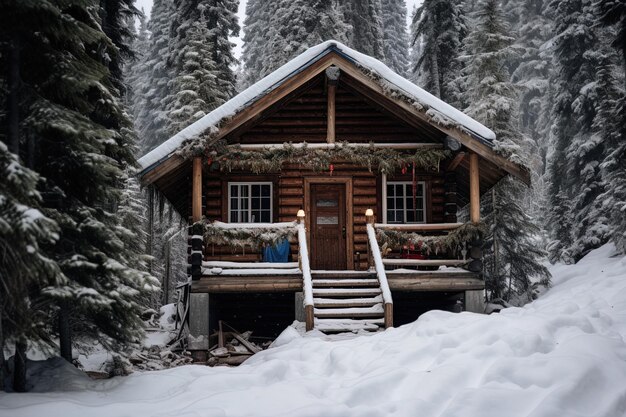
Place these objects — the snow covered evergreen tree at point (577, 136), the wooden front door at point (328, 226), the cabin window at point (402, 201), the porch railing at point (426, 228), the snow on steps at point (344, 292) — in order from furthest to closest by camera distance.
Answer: the snow covered evergreen tree at point (577, 136)
the cabin window at point (402, 201)
the wooden front door at point (328, 226)
the porch railing at point (426, 228)
the snow on steps at point (344, 292)

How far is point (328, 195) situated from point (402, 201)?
7.34 ft

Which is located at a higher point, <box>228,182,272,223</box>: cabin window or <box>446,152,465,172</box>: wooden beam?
<box>446,152,465,172</box>: wooden beam

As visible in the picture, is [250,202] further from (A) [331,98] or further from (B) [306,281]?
(B) [306,281]

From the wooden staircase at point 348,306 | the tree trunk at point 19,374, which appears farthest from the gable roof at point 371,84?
the tree trunk at point 19,374

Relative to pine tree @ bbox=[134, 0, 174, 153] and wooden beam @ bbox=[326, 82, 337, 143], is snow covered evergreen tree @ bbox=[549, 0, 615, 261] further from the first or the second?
pine tree @ bbox=[134, 0, 174, 153]

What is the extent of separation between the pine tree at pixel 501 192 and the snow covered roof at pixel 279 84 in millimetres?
6273

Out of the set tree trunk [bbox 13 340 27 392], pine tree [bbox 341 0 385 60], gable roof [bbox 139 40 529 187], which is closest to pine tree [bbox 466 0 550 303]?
gable roof [bbox 139 40 529 187]

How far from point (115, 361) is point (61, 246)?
7.75 feet

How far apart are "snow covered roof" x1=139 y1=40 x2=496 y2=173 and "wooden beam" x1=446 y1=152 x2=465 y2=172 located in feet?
3.48

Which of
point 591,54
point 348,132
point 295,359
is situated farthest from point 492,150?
point 591,54

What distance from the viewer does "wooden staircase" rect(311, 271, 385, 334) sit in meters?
9.79

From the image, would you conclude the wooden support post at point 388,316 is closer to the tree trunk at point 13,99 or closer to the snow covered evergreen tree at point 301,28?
the tree trunk at point 13,99

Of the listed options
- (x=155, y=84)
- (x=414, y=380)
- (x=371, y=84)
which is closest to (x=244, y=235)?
(x=371, y=84)

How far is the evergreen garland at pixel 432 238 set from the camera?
11.5 meters
